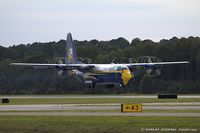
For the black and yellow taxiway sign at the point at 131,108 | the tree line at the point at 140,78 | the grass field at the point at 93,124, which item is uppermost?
the tree line at the point at 140,78

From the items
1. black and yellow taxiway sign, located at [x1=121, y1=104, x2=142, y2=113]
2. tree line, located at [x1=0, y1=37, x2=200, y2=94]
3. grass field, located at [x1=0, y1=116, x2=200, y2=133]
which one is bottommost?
grass field, located at [x1=0, y1=116, x2=200, y2=133]

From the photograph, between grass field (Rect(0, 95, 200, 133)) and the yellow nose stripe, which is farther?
the yellow nose stripe

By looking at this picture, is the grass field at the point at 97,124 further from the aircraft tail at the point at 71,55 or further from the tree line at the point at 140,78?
the aircraft tail at the point at 71,55

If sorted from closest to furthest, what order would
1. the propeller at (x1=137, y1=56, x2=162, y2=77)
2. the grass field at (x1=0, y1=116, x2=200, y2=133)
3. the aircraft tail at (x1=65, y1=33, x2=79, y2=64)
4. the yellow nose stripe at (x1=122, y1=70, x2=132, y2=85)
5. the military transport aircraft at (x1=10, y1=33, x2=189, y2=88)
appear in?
the grass field at (x1=0, y1=116, x2=200, y2=133)
the yellow nose stripe at (x1=122, y1=70, x2=132, y2=85)
the military transport aircraft at (x1=10, y1=33, x2=189, y2=88)
the propeller at (x1=137, y1=56, x2=162, y2=77)
the aircraft tail at (x1=65, y1=33, x2=79, y2=64)

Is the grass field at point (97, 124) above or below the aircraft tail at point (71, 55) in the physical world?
below

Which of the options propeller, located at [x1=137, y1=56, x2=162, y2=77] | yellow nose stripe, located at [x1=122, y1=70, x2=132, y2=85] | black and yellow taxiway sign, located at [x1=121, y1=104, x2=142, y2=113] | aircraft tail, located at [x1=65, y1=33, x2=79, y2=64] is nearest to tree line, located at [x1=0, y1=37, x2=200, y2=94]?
propeller, located at [x1=137, y1=56, x2=162, y2=77]

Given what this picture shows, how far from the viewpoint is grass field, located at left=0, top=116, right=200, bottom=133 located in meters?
38.8

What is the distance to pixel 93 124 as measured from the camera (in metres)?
41.8

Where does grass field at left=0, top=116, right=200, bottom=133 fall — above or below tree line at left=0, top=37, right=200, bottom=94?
below

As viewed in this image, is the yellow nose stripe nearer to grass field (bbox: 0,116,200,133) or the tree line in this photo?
the tree line

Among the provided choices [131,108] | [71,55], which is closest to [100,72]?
[71,55]

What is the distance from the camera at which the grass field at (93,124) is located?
Result: 3884cm

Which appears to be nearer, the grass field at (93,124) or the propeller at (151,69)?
the grass field at (93,124)

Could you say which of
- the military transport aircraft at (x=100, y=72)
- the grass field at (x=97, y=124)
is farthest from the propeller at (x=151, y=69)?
the grass field at (x=97, y=124)
